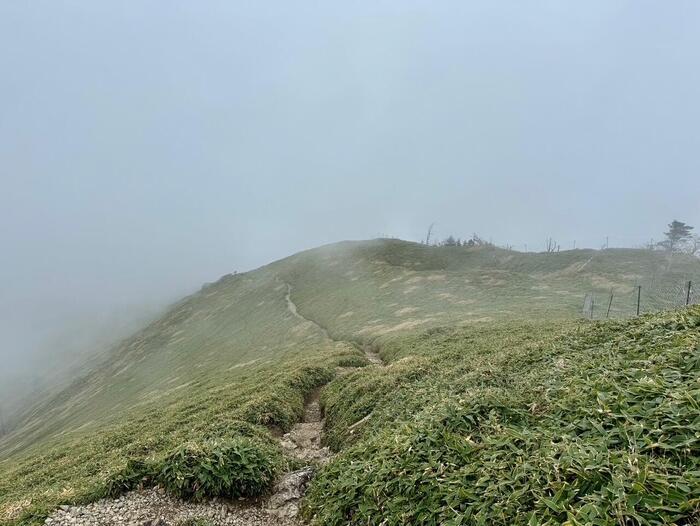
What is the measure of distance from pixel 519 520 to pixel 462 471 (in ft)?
6.02

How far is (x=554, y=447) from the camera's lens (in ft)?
26.3

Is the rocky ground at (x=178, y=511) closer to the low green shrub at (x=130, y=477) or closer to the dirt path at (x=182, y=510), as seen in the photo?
the dirt path at (x=182, y=510)

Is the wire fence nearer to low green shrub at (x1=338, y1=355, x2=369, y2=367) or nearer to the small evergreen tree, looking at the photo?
low green shrub at (x1=338, y1=355, x2=369, y2=367)

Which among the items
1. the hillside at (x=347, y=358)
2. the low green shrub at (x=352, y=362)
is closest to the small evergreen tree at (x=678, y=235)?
the hillside at (x=347, y=358)

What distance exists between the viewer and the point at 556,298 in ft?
184

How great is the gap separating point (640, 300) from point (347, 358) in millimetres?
34627

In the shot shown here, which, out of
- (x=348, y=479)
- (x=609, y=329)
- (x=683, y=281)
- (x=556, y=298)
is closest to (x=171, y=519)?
(x=348, y=479)

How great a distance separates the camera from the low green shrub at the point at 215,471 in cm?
1187

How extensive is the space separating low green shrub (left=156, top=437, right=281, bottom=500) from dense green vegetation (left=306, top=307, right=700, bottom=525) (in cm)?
194

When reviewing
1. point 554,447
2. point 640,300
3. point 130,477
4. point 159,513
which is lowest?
point 159,513

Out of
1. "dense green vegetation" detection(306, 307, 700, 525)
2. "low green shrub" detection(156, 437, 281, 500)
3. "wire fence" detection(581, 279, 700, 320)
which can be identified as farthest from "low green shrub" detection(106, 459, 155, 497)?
"wire fence" detection(581, 279, 700, 320)

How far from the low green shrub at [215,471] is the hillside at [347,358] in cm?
128

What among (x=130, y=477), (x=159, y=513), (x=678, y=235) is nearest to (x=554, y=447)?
(x=159, y=513)

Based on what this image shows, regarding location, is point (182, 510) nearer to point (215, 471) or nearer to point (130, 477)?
point (215, 471)
